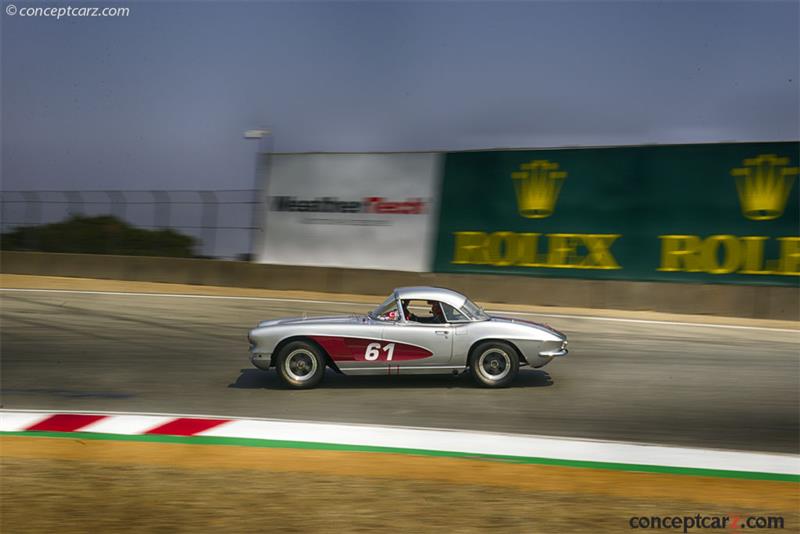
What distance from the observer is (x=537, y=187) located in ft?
62.2

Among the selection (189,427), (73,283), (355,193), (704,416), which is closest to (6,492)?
(189,427)

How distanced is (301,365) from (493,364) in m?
2.28

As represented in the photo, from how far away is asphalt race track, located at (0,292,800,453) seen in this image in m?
8.04

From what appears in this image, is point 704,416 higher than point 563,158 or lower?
lower

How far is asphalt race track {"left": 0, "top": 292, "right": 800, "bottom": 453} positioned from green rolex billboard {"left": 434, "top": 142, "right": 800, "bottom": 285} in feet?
9.67

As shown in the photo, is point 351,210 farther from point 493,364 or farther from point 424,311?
point 493,364

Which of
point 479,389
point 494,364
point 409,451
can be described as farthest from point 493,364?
point 409,451

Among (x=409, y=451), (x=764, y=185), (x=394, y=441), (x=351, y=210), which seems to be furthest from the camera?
(x=351, y=210)

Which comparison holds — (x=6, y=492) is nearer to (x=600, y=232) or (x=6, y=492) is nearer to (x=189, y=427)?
(x=189, y=427)

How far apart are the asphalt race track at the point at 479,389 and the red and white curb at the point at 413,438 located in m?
0.36

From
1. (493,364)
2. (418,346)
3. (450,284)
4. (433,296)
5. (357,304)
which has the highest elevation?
(450,284)

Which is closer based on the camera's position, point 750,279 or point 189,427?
point 189,427

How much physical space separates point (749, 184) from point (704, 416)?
33.4 ft

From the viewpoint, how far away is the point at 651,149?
58.6ft
